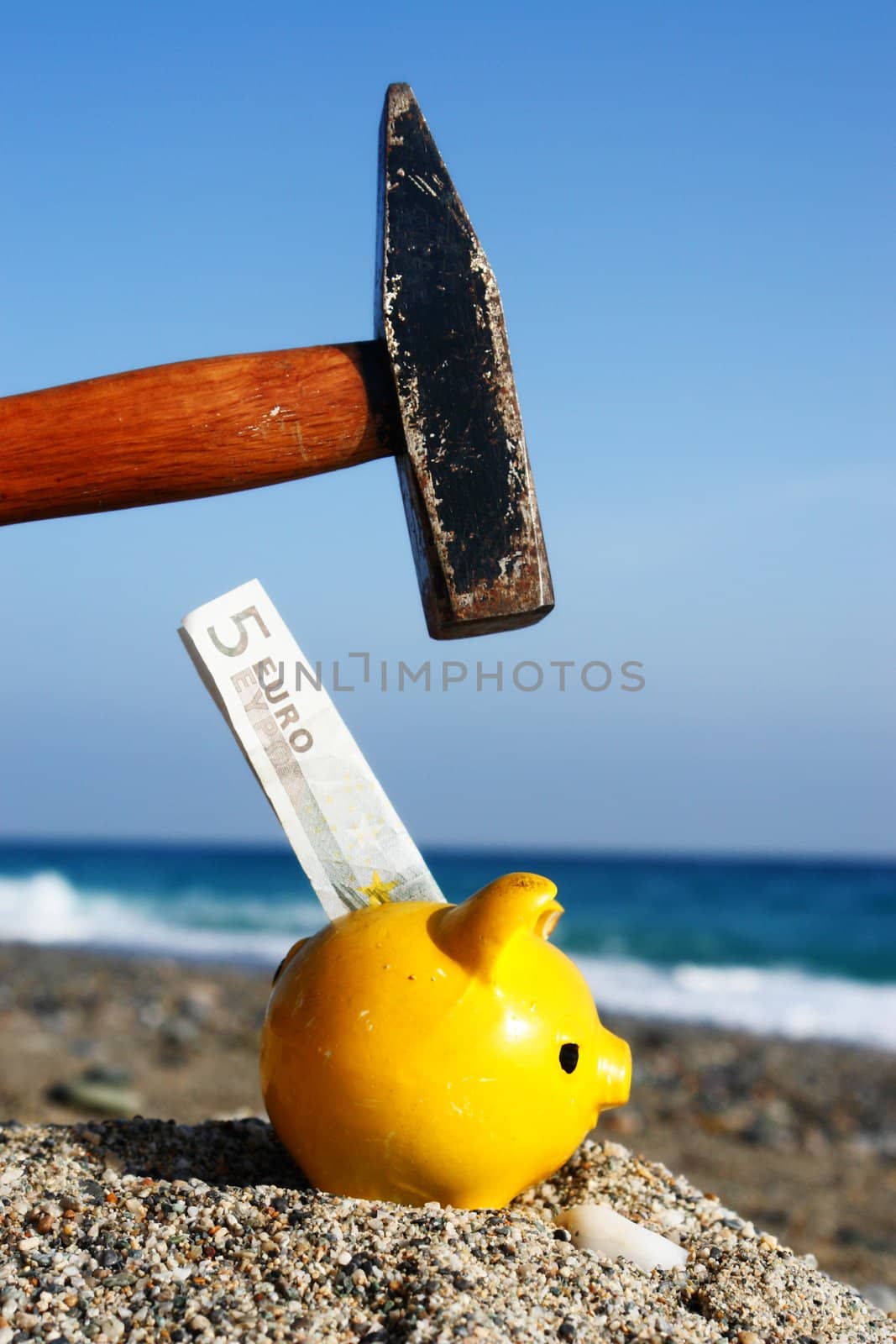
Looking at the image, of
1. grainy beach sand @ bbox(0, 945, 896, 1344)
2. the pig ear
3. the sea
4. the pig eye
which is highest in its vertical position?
the pig ear

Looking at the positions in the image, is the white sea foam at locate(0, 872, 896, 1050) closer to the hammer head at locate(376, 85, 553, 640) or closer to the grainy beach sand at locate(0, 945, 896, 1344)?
the grainy beach sand at locate(0, 945, 896, 1344)

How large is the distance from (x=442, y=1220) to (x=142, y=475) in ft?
5.32

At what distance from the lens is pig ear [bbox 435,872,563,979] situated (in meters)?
2.43

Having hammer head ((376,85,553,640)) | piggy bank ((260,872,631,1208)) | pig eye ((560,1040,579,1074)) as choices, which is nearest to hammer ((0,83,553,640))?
hammer head ((376,85,553,640))

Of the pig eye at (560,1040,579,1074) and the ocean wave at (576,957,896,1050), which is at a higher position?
the pig eye at (560,1040,579,1074)

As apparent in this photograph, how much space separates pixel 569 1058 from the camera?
2.52 meters

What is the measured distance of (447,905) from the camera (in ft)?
8.73

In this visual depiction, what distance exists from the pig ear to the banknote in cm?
34

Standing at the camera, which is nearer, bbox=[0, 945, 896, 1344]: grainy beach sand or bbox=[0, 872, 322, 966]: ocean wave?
bbox=[0, 945, 896, 1344]: grainy beach sand

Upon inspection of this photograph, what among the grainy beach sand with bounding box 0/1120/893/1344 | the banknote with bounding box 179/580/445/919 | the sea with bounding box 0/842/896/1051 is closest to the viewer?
the grainy beach sand with bounding box 0/1120/893/1344

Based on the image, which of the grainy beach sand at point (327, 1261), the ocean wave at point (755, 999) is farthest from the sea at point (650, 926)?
the grainy beach sand at point (327, 1261)

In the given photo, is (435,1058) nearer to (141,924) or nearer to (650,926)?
(141,924)

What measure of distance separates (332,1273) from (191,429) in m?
1.64

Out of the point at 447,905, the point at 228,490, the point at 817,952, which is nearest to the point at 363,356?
the point at 228,490
